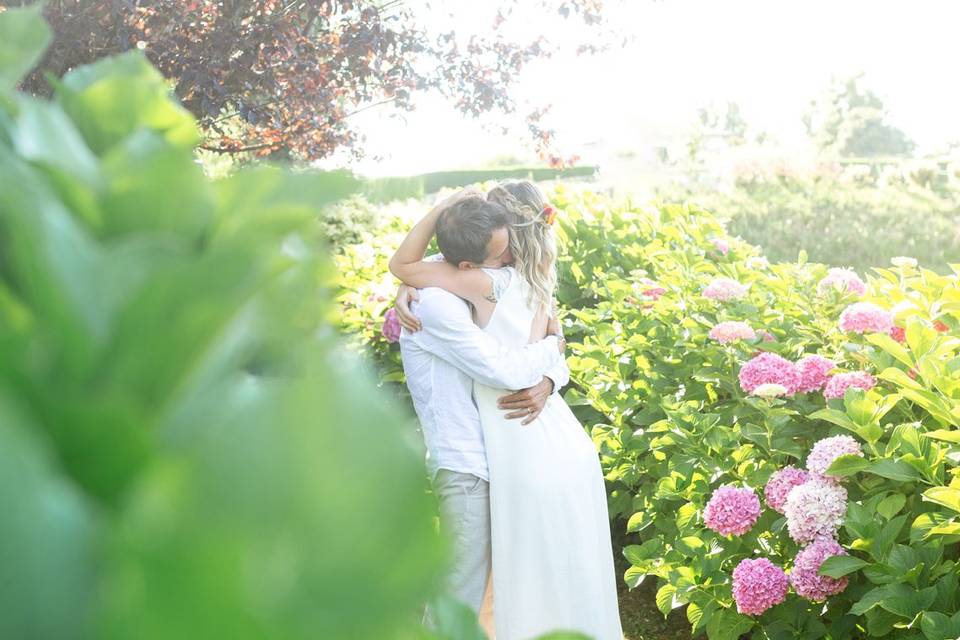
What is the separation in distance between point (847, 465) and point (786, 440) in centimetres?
52

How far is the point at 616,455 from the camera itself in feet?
16.2

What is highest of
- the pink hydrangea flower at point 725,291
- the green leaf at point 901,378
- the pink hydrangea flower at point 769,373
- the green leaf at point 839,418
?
the green leaf at point 901,378

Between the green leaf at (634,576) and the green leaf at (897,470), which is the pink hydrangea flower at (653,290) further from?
the green leaf at (897,470)

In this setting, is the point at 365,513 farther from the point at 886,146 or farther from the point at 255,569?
the point at 886,146

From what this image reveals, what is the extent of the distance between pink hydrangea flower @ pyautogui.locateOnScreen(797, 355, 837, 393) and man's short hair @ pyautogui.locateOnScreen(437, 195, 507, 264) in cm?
133

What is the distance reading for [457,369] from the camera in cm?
418

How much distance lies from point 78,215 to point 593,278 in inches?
248

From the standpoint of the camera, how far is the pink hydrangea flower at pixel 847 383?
12.1 ft

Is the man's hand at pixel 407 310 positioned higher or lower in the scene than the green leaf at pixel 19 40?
lower

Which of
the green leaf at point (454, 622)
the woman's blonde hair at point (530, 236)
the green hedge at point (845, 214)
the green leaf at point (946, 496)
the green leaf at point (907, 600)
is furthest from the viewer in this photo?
the green hedge at point (845, 214)

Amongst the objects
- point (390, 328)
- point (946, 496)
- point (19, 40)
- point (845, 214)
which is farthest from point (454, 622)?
point (845, 214)

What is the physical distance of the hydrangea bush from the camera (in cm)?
325

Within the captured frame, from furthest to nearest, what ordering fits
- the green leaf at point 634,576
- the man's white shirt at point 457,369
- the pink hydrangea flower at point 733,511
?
the green leaf at point 634,576 < the man's white shirt at point 457,369 < the pink hydrangea flower at point 733,511

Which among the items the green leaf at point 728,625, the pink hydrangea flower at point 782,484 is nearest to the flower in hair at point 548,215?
the pink hydrangea flower at point 782,484
